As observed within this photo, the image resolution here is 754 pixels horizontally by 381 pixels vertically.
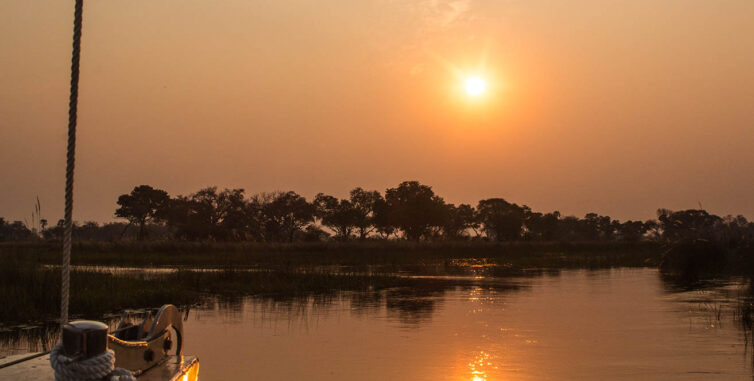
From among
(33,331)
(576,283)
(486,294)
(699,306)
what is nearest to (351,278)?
(486,294)

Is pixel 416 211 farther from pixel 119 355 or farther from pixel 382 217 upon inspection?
pixel 119 355

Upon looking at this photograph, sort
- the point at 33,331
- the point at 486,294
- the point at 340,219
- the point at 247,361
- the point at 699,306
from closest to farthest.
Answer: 1. the point at 247,361
2. the point at 33,331
3. the point at 699,306
4. the point at 486,294
5. the point at 340,219

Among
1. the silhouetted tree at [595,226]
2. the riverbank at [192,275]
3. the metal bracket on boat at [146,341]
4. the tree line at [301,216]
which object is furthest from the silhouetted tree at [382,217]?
the metal bracket on boat at [146,341]

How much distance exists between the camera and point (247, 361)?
1272 centimetres

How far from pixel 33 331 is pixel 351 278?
663 inches

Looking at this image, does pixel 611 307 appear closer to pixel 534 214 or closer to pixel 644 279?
pixel 644 279

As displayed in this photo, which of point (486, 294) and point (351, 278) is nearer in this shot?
point (486, 294)

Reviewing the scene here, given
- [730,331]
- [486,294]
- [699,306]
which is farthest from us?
[486,294]

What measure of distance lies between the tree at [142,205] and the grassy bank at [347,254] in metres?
50.3

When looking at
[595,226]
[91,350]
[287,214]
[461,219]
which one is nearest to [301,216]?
[287,214]

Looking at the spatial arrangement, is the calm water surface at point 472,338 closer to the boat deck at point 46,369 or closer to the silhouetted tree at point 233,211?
the boat deck at point 46,369

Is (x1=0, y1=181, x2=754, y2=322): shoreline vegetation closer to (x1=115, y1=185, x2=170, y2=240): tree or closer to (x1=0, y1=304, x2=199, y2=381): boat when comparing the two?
(x1=115, y1=185, x2=170, y2=240): tree

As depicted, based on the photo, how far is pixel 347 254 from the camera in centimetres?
5731

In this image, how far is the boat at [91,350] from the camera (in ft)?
12.5
